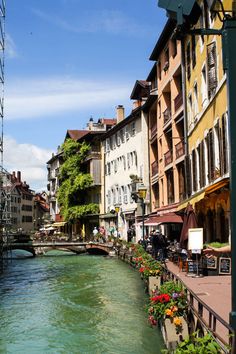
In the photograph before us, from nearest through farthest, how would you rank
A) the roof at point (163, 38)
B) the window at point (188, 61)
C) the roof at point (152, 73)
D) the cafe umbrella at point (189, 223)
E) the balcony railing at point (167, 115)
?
1. the cafe umbrella at point (189, 223)
2. the window at point (188, 61)
3. the roof at point (163, 38)
4. the balcony railing at point (167, 115)
5. the roof at point (152, 73)

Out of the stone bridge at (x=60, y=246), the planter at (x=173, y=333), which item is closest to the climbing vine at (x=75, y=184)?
the stone bridge at (x=60, y=246)

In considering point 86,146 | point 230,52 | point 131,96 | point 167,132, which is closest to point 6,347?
point 230,52

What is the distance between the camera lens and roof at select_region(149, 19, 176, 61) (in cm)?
3358

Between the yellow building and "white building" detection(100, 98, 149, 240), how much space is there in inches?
715

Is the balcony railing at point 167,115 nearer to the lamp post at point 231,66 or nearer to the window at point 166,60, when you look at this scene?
the window at point 166,60

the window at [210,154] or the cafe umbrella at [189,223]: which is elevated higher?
the window at [210,154]

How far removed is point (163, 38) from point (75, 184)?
31.9 m

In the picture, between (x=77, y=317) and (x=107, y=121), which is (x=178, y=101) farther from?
(x=107, y=121)

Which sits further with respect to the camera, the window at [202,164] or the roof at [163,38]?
the roof at [163,38]

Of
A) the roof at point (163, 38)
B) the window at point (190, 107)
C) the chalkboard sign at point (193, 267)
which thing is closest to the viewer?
the chalkboard sign at point (193, 267)

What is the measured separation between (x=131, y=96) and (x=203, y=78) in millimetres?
28519

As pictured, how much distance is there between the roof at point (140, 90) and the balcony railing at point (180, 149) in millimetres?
16173

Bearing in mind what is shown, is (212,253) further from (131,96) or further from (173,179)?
(131,96)

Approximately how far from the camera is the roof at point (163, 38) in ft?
110
